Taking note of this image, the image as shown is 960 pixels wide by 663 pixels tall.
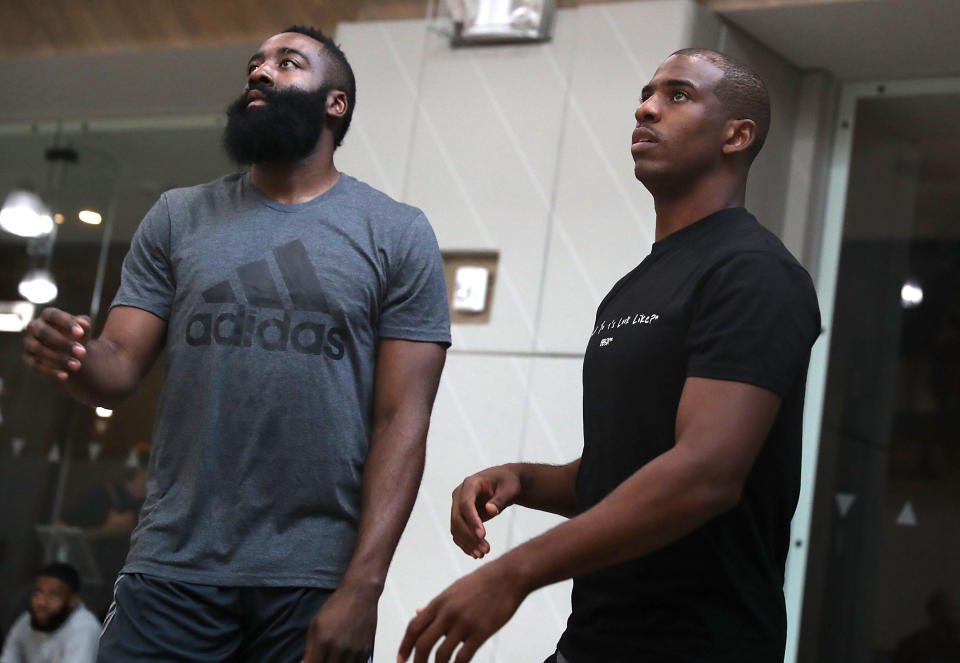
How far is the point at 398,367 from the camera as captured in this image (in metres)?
2.61

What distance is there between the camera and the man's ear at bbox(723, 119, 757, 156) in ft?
7.63

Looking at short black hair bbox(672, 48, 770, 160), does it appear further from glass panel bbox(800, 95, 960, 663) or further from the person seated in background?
the person seated in background

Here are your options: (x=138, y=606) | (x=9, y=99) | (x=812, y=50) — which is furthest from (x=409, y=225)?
(x=9, y=99)

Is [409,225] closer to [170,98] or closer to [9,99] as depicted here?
[170,98]

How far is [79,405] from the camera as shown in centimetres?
796

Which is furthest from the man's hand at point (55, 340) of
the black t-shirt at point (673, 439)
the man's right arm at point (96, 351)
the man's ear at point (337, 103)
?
the black t-shirt at point (673, 439)

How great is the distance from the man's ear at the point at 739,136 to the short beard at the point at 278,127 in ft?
2.95

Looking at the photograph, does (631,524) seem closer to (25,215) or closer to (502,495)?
(502,495)

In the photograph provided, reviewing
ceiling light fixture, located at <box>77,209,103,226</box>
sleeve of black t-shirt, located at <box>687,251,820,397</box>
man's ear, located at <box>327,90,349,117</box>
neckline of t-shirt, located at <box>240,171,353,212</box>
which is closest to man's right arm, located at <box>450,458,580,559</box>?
sleeve of black t-shirt, located at <box>687,251,820,397</box>

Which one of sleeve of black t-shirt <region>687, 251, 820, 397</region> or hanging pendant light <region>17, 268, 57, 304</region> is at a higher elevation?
hanging pendant light <region>17, 268, 57, 304</region>

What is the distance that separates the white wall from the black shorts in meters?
2.55

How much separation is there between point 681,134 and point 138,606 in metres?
1.27

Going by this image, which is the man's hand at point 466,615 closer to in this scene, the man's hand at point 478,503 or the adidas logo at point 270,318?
the man's hand at point 478,503

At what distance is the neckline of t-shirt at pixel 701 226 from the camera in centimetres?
225
